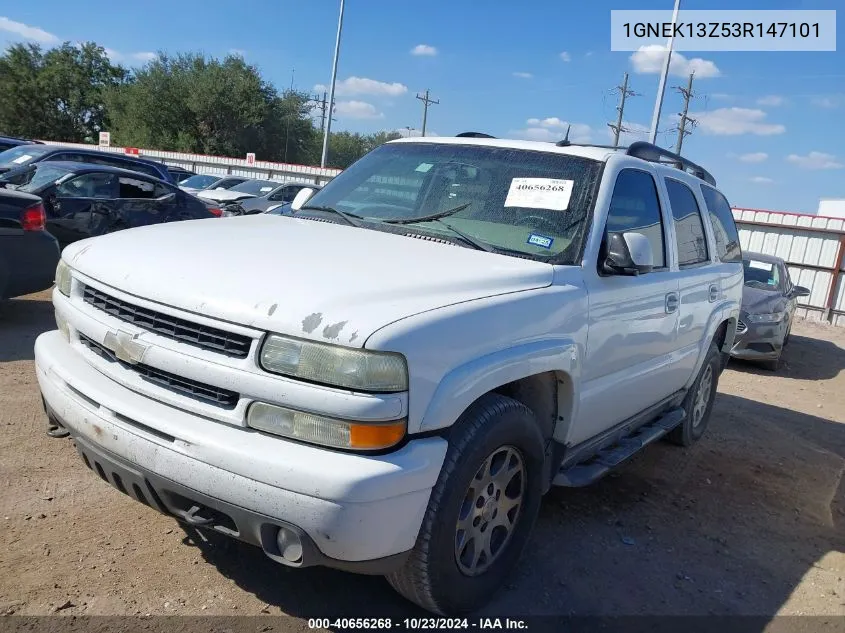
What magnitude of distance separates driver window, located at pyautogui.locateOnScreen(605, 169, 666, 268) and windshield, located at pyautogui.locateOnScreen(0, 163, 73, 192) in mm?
7747

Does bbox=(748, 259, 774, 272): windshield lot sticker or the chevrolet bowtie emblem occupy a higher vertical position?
bbox=(748, 259, 774, 272): windshield lot sticker

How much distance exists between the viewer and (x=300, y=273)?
252cm

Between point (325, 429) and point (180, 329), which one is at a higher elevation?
point (180, 329)

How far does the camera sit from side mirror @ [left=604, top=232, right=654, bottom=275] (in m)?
3.24

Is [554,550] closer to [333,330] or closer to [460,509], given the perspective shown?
[460,509]

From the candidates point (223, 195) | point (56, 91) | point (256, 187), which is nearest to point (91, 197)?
point (223, 195)

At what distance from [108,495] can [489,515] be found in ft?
6.41

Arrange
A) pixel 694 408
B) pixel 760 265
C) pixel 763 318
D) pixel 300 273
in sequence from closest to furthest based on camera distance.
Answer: pixel 300 273 → pixel 694 408 → pixel 763 318 → pixel 760 265

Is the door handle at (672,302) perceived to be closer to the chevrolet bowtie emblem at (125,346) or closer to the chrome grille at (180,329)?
the chrome grille at (180,329)

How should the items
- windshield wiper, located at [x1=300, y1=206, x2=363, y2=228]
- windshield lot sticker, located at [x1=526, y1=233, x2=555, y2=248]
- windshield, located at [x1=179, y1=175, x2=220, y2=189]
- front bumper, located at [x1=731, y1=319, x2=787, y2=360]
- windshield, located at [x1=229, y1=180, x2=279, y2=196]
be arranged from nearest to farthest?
windshield lot sticker, located at [x1=526, y1=233, x2=555, y2=248] → windshield wiper, located at [x1=300, y1=206, x2=363, y2=228] → front bumper, located at [x1=731, y1=319, x2=787, y2=360] → windshield, located at [x1=229, y1=180, x2=279, y2=196] → windshield, located at [x1=179, y1=175, x2=220, y2=189]

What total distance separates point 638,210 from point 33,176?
846 centimetres

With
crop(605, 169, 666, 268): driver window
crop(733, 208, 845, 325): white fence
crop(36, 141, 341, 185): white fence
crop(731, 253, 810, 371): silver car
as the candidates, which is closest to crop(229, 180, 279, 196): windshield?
crop(36, 141, 341, 185): white fence

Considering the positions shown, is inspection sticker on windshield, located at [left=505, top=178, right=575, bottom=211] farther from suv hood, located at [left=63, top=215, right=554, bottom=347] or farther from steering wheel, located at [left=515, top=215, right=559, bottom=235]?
suv hood, located at [left=63, top=215, right=554, bottom=347]

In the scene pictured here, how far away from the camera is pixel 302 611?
2.75 m
